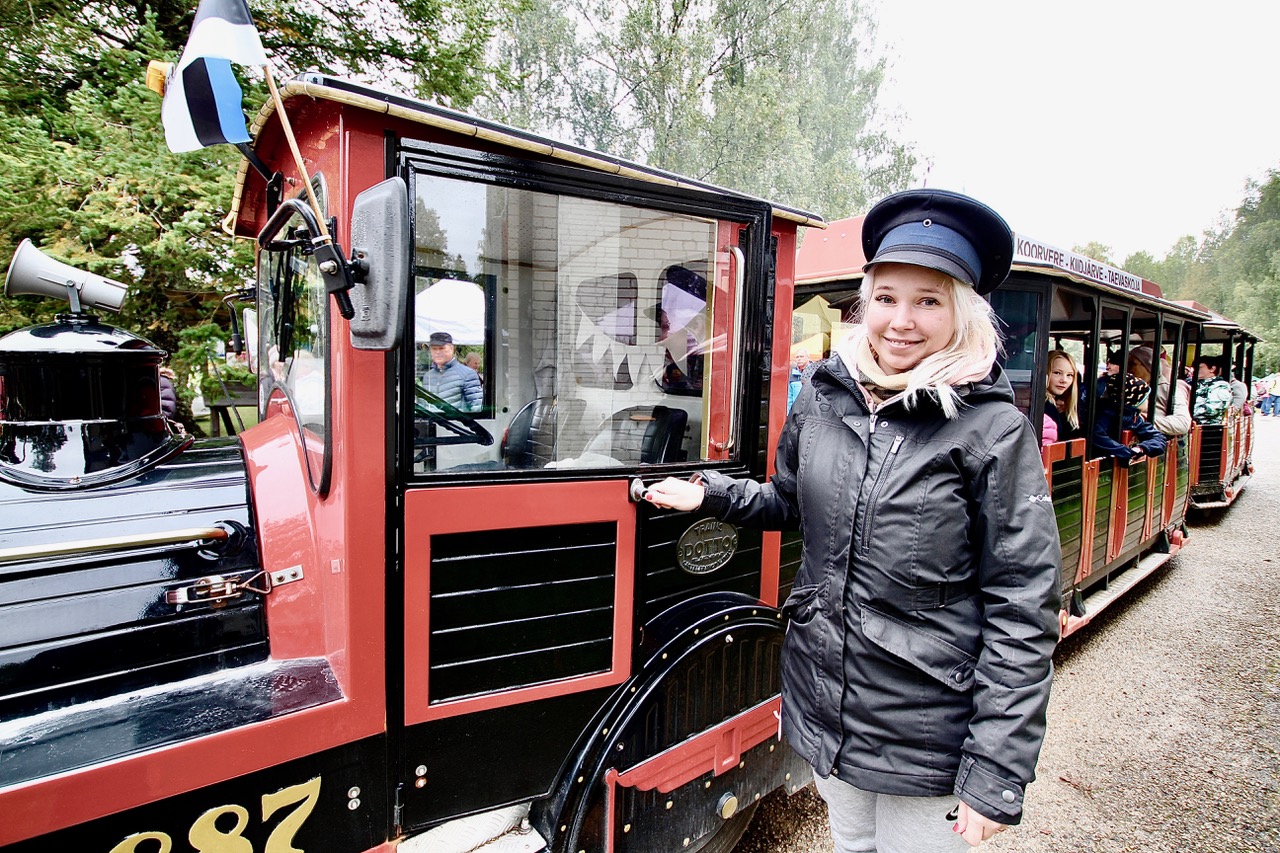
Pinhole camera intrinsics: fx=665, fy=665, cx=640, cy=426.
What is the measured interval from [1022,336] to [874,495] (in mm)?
2625

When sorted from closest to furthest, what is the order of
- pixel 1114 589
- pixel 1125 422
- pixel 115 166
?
1. pixel 1114 589
2. pixel 1125 422
3. pixel 115 166

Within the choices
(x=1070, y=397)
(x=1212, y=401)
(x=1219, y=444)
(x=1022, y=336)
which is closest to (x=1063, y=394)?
(x=1070, y=397)

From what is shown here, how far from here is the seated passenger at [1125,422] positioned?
418 cm

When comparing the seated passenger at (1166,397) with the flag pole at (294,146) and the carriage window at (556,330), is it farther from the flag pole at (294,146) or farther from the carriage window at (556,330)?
the flag pole at (294,146)

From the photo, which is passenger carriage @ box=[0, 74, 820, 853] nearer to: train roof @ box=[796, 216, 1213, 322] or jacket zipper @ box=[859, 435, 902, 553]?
jacket zipper @ box=[859, 435, 902, 553]

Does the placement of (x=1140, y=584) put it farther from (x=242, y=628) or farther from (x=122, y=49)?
(x=122, y=49)

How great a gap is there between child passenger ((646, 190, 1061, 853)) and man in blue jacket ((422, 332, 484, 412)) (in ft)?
2.79

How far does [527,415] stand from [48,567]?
3.51ft

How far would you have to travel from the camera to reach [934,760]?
128cm

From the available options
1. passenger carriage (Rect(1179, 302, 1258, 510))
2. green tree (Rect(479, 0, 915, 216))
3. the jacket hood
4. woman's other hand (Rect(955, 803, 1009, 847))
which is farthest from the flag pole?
green tree (Rect(479, 0, 915, 216))

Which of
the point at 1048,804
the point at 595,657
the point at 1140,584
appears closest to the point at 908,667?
the point at 595,657

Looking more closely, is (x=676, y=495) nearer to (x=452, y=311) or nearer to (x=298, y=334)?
(x=452, y=311)

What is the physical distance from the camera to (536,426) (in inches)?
70.1

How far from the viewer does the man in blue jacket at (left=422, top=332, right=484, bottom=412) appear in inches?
61.4
